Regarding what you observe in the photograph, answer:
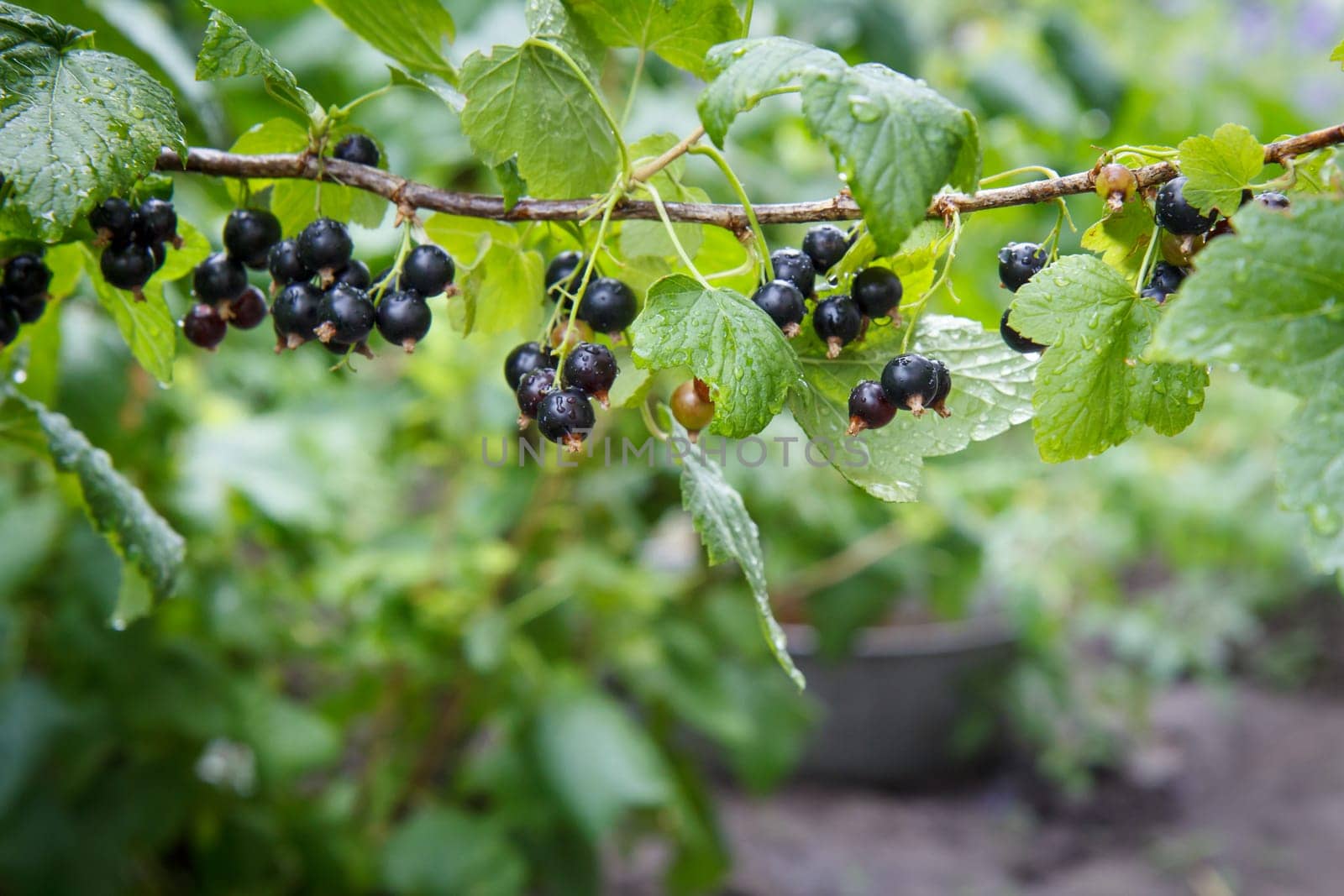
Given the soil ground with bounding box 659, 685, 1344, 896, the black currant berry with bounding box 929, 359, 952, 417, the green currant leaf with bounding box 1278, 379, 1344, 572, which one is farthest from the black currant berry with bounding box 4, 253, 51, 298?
the soil ground with bounding box 659, 685, 1344, 896

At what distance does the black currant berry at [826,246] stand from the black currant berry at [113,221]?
0.33 metres

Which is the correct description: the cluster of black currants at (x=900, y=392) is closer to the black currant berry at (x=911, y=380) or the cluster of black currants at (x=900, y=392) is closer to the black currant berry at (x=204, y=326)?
the black currant berry at (x=911, y=380)

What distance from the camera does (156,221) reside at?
51 cm

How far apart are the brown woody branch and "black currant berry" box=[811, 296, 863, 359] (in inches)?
1.6

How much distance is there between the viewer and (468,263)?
59 cm

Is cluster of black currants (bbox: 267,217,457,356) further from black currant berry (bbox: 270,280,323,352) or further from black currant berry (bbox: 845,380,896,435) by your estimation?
black currant berry (bbox: 845,380,896,435)

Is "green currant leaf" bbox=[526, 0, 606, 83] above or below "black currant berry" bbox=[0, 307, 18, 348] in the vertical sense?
above

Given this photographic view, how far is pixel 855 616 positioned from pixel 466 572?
0.74 m

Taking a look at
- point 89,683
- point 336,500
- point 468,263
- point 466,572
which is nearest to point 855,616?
point 466,572

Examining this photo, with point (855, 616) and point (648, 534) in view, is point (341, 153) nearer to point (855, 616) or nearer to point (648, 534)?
point (648, 534)

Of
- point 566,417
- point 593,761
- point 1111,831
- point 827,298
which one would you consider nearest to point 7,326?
point 566,417

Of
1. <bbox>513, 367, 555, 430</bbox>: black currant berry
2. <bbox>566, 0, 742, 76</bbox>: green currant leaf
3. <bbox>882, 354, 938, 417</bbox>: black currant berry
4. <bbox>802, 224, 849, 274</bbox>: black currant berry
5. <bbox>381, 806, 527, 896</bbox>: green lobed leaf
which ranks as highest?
<bbox>566, 0, 742, 76</bbox>: green currant leaf

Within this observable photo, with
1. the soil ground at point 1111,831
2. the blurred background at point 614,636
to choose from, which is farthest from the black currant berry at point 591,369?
the soil ground at point 1111,831

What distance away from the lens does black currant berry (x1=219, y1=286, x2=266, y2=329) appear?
567 mm
